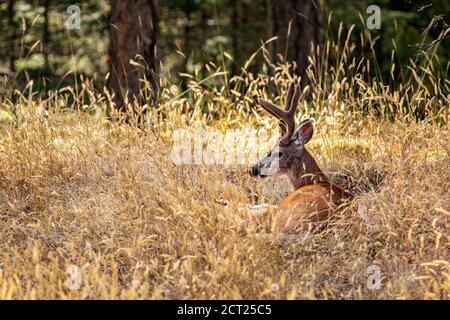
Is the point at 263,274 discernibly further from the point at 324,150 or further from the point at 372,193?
the point at 324,150

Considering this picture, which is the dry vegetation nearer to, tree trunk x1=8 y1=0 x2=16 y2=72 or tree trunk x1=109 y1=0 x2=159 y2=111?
tree trunk x1=109 y1=0 x2=159 y2=111

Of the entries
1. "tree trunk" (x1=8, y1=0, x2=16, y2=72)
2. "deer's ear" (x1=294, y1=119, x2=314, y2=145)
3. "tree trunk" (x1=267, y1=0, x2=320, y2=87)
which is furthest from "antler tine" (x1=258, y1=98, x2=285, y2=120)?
"tree trunk" (x1=8, y1=0, x2=16, y2=72)


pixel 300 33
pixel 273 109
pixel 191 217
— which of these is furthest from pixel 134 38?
pixel 191 217

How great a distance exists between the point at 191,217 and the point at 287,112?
4.81 ft

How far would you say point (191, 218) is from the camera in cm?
526

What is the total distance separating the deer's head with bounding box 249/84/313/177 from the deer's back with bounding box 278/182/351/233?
552 millimetres

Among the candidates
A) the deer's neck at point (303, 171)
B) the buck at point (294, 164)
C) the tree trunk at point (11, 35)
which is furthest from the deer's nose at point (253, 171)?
the tree trunk at point (11, 35)

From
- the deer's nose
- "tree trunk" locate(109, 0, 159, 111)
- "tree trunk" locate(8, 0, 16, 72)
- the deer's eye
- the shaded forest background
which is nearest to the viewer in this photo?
the deer's nose

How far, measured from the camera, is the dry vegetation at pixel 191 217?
15.6 feet

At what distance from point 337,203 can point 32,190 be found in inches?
94.1

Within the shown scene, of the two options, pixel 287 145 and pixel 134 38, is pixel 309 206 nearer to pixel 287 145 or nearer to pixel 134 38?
pixel 287 145

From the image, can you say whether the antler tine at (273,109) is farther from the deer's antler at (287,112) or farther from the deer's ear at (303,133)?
the deer's ear at (303,133)

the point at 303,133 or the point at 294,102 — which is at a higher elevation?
the point at 294,102

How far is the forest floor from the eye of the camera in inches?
187
